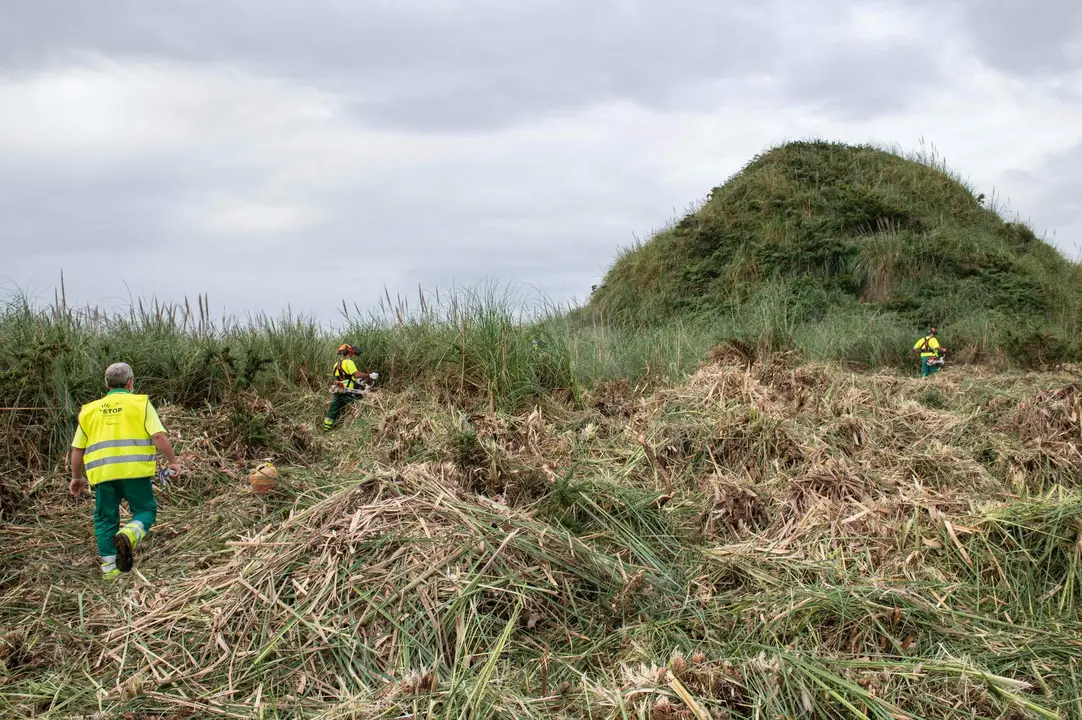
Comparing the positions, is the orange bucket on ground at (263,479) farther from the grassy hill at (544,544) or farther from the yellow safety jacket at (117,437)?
the yellow safety jacket at (117,437)

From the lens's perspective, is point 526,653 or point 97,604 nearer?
point 526,653

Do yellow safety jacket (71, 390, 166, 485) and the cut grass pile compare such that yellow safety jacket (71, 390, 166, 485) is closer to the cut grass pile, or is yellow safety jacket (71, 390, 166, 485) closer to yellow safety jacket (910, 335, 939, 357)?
the cut grass pile

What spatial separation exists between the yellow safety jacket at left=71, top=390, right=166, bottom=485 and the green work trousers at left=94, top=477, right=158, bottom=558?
7cm

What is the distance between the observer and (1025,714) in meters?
2.91

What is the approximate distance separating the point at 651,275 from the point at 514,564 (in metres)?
16.9

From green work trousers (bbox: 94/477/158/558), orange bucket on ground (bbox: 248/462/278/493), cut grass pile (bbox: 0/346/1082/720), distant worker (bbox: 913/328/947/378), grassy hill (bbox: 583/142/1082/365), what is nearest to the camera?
cut grass pile (bbox: 0/346/1082/720)

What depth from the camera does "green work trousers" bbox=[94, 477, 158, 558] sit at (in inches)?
194

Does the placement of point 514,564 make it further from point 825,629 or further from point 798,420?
point 798,420

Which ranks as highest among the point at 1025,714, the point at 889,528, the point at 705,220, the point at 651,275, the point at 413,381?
the point at 705,220

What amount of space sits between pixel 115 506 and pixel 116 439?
1.35 ft

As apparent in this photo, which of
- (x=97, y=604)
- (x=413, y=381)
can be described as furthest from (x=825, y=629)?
(x=413, y=381)

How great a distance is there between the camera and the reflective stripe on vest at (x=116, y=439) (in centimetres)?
497

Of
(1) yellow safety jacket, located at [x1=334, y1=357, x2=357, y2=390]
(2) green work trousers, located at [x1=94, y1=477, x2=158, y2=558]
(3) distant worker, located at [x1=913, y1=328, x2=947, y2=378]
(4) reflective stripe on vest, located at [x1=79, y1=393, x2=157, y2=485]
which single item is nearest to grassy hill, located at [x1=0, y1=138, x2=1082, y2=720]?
(2) green work trousers, located at [x1=94, y1=477, x2=158, y2=558]

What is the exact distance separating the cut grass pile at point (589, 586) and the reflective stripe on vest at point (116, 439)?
0.56 m
